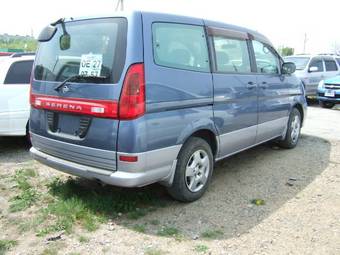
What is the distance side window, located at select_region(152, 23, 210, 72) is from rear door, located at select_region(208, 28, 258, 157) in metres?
0.20

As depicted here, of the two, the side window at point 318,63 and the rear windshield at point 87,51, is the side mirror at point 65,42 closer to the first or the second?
the rear windshield at point 87,51

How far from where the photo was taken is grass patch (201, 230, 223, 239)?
3.45 metres

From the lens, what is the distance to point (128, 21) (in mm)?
3418

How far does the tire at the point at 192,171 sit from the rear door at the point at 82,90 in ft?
2.56

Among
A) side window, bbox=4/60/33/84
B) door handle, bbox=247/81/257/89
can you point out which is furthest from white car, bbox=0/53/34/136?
door handle, bbox=247/81/257/89

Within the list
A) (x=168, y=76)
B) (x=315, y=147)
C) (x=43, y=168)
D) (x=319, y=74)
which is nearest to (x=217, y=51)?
(x=168, y=76)

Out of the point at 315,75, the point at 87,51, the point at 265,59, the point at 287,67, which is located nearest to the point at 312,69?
the point at 315,75

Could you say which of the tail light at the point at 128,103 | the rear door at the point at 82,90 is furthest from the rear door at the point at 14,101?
the tail light at the point at 128,103

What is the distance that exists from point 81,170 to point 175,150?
3.07 feet

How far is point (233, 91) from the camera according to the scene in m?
4.53

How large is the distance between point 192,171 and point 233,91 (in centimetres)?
114

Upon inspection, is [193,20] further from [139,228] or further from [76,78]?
[139,228]

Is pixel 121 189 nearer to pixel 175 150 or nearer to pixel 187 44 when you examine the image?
pixel 175 150

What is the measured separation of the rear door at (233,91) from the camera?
4328 millimetres
